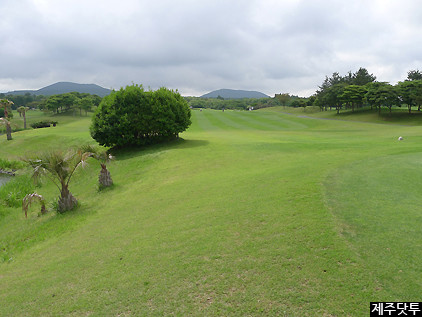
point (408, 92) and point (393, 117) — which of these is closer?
point (408, 92)

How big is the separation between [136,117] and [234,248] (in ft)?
76.4

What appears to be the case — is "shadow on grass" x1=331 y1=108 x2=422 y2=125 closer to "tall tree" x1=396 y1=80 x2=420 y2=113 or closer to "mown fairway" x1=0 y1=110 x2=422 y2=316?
"tall tree" x1=396 y1=80 x2=420 y2=113

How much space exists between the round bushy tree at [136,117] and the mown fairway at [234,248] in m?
14.3

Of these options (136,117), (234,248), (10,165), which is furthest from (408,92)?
(10,165)

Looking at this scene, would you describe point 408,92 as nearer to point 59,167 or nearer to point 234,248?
point 234,248

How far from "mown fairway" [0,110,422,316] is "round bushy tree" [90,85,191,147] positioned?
47.0ft

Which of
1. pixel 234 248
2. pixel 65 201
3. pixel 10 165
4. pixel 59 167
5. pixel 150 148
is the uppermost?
pixel 59 167

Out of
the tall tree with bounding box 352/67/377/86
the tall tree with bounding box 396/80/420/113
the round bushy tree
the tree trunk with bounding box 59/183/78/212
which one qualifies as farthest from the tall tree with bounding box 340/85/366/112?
the tree trunk with bounding box 59/183/78/212

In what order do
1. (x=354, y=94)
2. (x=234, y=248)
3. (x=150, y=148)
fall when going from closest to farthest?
(x=234, y=248), (x=150, y=148), (x=354, y=94)

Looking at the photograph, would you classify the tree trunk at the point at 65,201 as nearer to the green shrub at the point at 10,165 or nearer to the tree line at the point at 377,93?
the green shrub at the point at 10,165

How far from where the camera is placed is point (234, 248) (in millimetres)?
6547

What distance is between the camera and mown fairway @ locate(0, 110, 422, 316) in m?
4.84

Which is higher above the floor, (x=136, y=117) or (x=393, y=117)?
(x=393, y=117)

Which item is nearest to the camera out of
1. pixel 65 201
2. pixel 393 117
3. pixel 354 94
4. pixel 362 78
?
pixel 65 201
